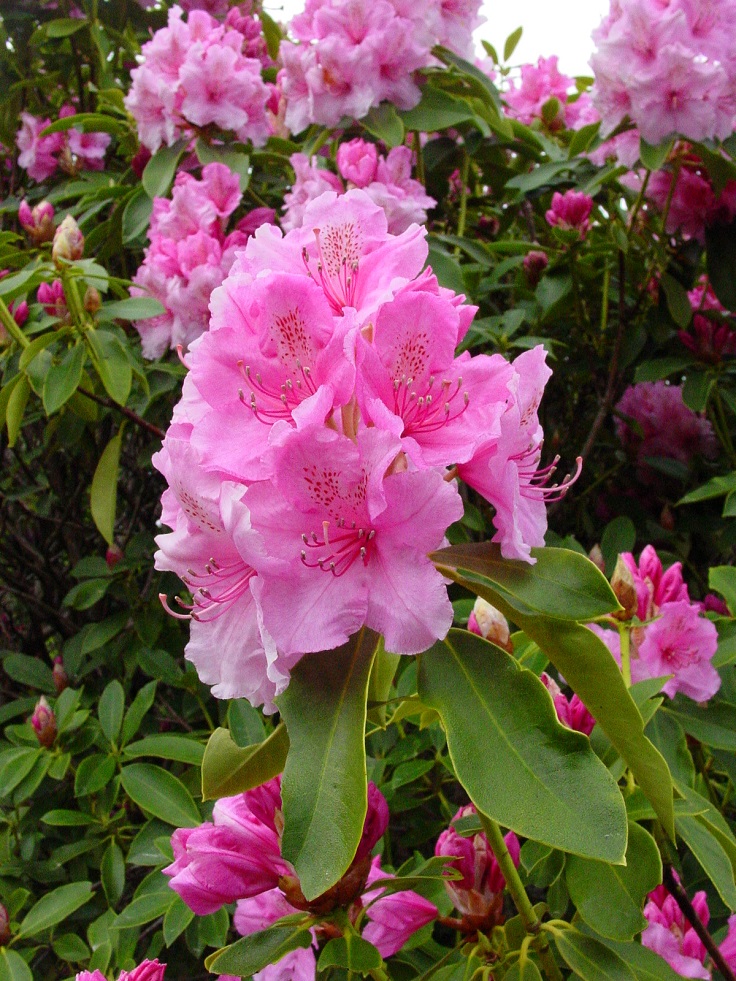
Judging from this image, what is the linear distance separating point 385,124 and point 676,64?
52 centimetres

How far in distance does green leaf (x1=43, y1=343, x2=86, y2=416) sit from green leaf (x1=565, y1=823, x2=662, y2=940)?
3.33 ft

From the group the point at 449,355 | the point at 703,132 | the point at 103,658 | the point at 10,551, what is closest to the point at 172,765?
the point at 103,658

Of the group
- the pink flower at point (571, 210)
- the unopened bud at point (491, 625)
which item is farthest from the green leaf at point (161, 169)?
the unopened bud at point (491, 625)

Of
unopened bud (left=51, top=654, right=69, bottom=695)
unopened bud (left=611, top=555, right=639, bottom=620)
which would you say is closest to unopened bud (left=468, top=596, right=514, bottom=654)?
unopened bud (left=611, top=555, right=639, bottom=620)

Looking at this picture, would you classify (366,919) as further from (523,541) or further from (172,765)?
(172,765)

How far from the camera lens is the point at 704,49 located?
1481 millimetres

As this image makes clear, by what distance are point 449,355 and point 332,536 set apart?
16cm

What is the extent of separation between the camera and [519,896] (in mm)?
713

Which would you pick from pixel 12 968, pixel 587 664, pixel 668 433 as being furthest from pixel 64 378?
pixel 668 433

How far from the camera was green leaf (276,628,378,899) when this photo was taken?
20.6 inches

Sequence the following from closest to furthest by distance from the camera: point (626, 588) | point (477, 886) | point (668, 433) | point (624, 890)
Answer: point (624, 890), point (477, 886), point (626, 588), point (668, 433)

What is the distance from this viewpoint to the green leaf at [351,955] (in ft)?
2.24

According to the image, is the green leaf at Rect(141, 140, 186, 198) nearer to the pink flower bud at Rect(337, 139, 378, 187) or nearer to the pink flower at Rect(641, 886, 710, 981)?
→ the pink flower bud at Rect(337, 139, 378, 187)

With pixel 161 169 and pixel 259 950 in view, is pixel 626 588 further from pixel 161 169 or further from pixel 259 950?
pixel 161 169
